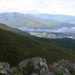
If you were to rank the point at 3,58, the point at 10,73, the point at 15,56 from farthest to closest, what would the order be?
1. the point at 15,56
2. the point at 3,58
3. the point at 10,73

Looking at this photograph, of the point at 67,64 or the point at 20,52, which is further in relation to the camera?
the point at 20,52

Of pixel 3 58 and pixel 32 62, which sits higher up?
pixel 32 62

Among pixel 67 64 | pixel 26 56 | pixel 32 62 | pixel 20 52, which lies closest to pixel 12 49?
pixel 20 52

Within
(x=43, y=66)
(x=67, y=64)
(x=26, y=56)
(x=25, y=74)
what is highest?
(x=43, y=66)

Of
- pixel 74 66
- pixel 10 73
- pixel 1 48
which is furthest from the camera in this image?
pixel 1 48

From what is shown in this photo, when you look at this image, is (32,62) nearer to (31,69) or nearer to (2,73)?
(31,69)

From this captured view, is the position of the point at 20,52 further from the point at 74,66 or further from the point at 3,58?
the point at 74,66

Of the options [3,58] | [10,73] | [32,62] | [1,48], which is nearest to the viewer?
[10,73]

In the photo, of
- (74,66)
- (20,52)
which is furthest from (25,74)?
(20,52)

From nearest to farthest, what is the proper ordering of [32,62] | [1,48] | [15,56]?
[32,62] → [15,56] → [1,48]
